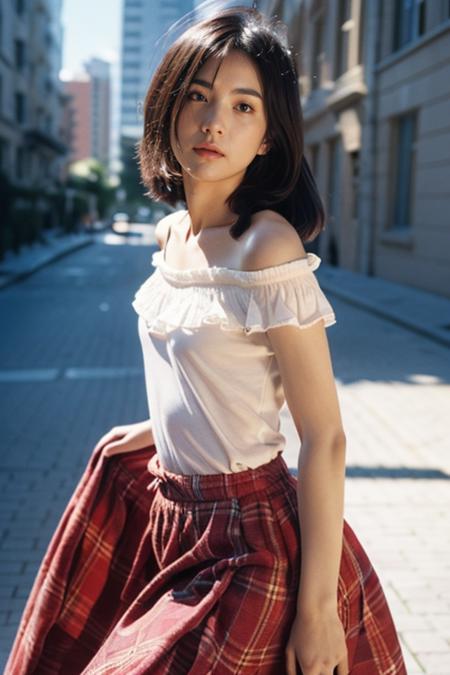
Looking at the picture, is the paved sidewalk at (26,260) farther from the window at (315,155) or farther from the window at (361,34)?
the window at (361,34)

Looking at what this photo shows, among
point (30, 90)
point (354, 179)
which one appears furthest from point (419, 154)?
point (30, 90)

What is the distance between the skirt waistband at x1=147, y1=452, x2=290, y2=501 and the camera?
175 centimetres

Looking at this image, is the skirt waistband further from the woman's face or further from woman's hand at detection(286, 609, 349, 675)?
the woman's face

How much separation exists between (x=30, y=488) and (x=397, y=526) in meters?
2.17

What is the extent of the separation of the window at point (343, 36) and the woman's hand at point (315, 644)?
26.0 meters

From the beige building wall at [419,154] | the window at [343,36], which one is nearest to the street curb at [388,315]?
the beige building wall at [419,154]

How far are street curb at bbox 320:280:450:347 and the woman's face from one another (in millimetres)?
10381

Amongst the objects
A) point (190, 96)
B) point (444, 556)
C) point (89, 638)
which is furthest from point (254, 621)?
point (444, 556)

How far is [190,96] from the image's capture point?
1.82m

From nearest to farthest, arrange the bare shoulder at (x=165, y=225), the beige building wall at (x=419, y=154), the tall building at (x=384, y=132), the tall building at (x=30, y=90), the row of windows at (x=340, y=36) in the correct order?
the bare shoulder at (x=165, y=225) → the beige building wall at (x=419, y=154) → the tall building at (x=384, y=132) → the row of windows at (x=340, y=36) → the tall building at (x=30, y=90)

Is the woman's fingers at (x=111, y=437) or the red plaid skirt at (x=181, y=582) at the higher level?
the woman's fingers at (x=111, y=437)

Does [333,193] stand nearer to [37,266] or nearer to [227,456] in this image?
[37,266]

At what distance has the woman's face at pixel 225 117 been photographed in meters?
1.76

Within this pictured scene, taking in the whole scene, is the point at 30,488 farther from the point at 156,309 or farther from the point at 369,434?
the point at 156,309
